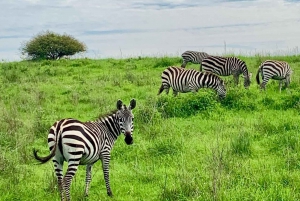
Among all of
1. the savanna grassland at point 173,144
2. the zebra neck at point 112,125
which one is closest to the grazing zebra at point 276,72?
the savanna grassland at point 173,144

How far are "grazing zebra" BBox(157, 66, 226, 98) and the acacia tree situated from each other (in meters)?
23.8

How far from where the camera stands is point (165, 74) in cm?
1480

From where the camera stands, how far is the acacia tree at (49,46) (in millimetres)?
36156

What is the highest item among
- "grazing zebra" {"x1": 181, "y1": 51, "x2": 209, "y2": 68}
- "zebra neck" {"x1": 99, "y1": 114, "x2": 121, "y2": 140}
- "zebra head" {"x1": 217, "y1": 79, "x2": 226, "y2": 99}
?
"grazing zebra" {"x1": 181, "y1": 51, "x2": 209, "y2": 68}

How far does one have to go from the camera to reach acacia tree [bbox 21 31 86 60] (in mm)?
36156

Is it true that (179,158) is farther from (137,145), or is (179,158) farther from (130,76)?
(130,76)

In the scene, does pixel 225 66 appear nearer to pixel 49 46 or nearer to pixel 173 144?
pixel 173 144

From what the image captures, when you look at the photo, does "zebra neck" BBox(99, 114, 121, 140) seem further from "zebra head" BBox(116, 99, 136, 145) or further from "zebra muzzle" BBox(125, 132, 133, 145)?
"zebra muzzle" BBox(125, 132, 133, 145)

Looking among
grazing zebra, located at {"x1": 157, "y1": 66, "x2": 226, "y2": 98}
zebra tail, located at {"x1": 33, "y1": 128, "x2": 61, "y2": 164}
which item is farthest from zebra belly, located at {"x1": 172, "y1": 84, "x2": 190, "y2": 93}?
zebra tail, located at {"x1": 33, "y1": 128, "x2": 61, "y2": 164}

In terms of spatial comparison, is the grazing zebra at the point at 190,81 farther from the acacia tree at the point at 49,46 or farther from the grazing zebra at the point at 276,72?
the acacia tree at the point at 49,46

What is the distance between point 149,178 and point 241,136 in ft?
8.29

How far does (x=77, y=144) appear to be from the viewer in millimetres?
5613

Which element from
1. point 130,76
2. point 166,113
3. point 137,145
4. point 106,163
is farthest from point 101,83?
point 106,163

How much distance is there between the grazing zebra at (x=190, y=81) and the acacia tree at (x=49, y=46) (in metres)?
23.8
